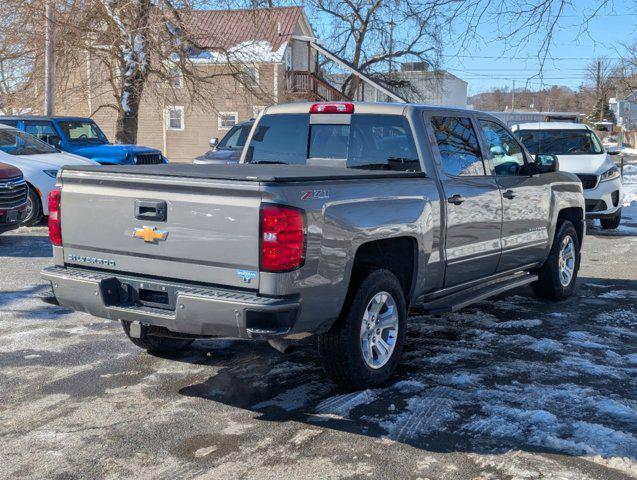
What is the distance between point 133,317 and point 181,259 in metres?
0.50

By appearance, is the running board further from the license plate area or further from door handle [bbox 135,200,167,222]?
door handle [bbox 135,200,167,222]

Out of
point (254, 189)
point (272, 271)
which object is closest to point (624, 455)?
point (272, 271)

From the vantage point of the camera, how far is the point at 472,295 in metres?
6.17

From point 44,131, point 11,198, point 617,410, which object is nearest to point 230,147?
point 44,131

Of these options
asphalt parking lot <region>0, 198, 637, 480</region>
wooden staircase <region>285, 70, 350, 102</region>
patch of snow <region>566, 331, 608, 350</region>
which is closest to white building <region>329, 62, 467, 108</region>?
wooden staircase <region>285, 70, 350, 102</region>

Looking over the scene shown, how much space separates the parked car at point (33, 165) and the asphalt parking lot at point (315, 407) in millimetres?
5854

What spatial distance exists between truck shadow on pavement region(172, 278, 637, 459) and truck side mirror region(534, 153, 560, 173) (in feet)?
4.67

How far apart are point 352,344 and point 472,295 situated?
5.74ft

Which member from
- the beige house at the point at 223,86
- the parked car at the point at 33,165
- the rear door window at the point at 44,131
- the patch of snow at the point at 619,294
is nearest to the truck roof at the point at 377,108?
the patch of snow at the point at 619,294

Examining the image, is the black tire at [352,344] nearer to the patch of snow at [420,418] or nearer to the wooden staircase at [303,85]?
the patch of snow at [420,418]

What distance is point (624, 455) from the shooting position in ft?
13.3

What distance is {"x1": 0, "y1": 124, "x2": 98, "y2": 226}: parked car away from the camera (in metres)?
12.4

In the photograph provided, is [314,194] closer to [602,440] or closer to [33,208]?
[602,440]

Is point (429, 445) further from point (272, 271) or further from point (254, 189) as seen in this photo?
point (254, 189)
